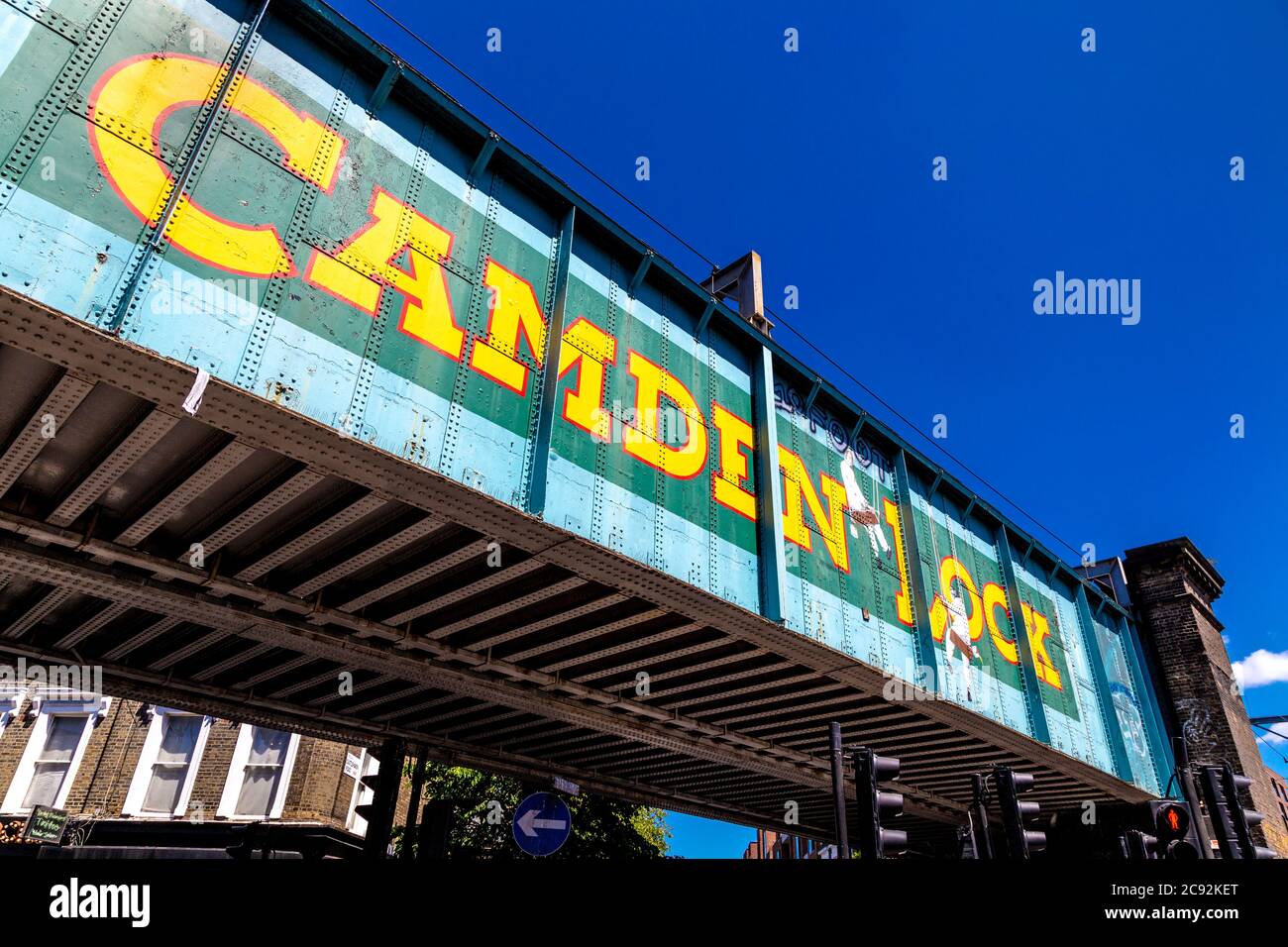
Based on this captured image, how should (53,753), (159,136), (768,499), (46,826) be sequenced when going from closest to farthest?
(159,136), (768,499), (46,826), (53,753)

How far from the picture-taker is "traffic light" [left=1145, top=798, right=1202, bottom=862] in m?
11.3

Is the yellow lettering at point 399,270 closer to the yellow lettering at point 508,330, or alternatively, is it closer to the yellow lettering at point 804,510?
the yellow lettering at point 508,330

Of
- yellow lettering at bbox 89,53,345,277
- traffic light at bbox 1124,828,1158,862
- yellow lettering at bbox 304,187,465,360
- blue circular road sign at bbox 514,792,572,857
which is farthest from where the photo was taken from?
traffic light at bbox 1124,828,1158,862

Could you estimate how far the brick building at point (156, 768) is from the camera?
22000 millimetres

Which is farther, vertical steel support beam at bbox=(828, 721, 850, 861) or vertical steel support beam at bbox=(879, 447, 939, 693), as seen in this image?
vertical steel support beam at bbox=(879, 447, 939, 693)

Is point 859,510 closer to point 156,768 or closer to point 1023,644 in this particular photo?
point 1023,644

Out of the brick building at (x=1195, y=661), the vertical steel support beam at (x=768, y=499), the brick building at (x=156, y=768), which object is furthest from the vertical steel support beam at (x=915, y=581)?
the brick building at (x=156, y=768)

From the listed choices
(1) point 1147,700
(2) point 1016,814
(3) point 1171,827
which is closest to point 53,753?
(2) point 1016,814

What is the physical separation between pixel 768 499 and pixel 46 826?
68.4ft

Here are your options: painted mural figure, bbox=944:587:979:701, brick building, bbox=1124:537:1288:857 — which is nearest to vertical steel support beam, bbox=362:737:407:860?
painted mural figure, bbox=944:587:979:701

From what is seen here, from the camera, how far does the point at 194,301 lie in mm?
7707

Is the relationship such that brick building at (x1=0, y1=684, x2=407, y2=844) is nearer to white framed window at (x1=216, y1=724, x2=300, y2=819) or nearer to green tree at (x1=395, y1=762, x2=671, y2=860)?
white framed window at (x1=216, y1=724, x2=300, y2=819)

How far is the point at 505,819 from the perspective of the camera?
24.3 m

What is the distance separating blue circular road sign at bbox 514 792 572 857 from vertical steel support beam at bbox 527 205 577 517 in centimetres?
446
